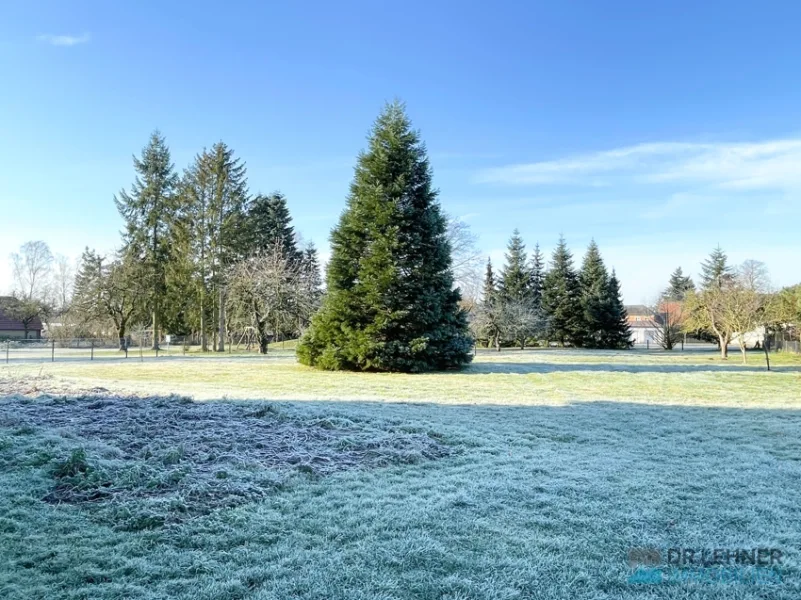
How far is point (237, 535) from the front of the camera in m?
2.99

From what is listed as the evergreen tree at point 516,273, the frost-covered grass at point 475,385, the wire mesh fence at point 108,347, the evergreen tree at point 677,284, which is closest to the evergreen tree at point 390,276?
the frost-covered grass at point 475,385

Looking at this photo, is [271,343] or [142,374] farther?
[271,343]

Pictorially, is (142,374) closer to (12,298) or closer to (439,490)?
(439,490)

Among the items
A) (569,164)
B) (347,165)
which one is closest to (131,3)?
(347,165)

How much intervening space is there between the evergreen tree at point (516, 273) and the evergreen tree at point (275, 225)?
16841 millimetres

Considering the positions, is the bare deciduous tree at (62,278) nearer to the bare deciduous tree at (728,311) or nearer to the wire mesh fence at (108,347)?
the wire mesh fence at (108,347)

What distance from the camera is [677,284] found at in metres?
56.3

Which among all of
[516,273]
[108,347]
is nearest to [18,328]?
[108,347]

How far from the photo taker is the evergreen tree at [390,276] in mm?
15773

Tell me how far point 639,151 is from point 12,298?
47635mm

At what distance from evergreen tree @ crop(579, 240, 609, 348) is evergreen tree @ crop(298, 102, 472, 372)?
24.3 m

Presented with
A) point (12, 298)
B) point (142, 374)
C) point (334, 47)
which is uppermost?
point (334, 47)

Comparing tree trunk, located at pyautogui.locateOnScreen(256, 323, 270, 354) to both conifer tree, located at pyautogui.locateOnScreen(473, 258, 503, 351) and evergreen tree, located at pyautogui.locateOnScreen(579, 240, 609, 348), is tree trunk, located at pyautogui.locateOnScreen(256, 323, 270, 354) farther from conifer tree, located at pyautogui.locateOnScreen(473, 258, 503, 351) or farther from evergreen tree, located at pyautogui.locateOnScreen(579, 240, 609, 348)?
evergreen tree, located at pyautogui.locateOnScreen(579, 240, 609, 348)

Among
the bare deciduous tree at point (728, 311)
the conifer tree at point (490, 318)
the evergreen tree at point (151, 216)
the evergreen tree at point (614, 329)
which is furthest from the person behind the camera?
the evergreen tree at point (614, 329)
